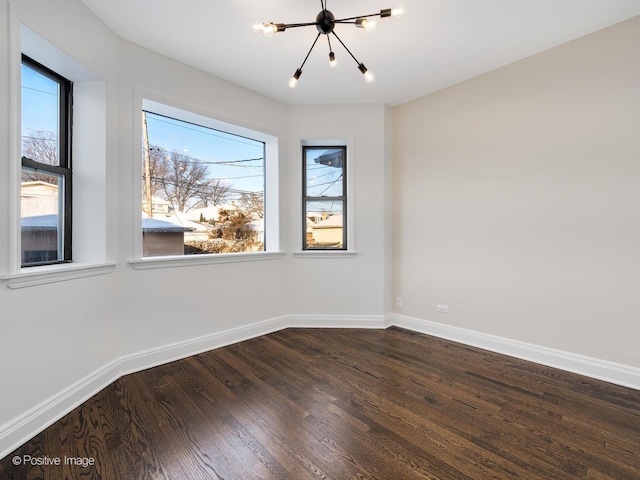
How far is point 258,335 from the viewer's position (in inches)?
131

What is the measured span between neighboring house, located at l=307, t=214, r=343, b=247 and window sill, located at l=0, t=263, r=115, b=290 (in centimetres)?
221

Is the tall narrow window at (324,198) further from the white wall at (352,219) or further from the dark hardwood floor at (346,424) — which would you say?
the dark hardwood floor at (346,424)

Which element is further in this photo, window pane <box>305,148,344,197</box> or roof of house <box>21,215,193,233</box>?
window pane <box>305,148,344,197</box>

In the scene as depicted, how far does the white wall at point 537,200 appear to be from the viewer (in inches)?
89.5

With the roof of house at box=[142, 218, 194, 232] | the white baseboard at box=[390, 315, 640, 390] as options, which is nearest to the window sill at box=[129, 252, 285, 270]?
the roof of house at box=[142, 218, 194, 232]

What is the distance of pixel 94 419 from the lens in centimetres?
184

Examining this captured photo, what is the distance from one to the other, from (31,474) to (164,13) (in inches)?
114

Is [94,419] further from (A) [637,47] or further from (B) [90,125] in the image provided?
(A) [637,47]

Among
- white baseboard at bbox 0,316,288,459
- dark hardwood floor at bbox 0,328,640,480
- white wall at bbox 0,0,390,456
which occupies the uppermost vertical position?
white wall at bbox 0,0,390,456

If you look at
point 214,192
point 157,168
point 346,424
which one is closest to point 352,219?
point 214,192

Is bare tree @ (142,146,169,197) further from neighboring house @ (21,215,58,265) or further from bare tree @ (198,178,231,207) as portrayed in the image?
neighboring house @ (21,215,58,265)

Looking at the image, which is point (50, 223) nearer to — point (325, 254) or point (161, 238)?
point (161, 238)

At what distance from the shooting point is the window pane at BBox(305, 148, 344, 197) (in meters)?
3.79

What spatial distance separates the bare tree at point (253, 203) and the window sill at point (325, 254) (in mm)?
694
